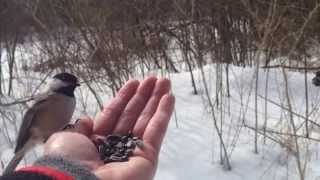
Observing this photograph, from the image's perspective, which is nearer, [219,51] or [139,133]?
[139,133]

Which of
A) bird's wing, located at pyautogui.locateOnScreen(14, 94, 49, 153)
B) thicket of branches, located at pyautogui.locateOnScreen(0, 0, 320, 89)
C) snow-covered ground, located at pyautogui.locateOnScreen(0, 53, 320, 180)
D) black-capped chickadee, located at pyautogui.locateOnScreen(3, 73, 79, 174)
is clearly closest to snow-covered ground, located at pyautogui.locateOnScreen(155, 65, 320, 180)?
snow-covered ground, located at pyautogui.locateOnScreen(0, 53, 320, 180)

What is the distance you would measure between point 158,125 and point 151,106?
0.18 meters

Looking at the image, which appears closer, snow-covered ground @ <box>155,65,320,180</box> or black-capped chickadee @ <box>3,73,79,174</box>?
snow-covered ground @ <box>155,65,320,180</box>

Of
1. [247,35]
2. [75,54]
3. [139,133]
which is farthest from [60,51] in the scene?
[139,133]

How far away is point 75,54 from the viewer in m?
4.41

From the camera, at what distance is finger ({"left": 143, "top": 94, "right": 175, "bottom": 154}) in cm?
199

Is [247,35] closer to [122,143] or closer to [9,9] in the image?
[122,143]

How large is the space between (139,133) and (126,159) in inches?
9.2

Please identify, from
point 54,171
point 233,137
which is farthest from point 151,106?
point 233,137

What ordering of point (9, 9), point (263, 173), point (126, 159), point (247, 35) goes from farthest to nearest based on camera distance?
point (9, 9) < point (247, 35) < point (263, 173) < point (126, 159)

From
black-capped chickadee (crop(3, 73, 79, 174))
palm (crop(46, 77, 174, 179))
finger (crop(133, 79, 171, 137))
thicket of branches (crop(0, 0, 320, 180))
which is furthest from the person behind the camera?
thicket of branches (crop(0, 0, 320, 180))

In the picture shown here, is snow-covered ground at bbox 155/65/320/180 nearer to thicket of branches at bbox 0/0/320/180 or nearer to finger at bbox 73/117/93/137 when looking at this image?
thicket of branches at bbox 0/0/320/180

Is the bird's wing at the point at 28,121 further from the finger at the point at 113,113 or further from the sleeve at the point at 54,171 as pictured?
the sleeve at the point at 54,171

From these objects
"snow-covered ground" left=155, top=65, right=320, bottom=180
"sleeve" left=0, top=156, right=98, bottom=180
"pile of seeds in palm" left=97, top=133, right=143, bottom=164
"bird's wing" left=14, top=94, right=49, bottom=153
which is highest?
"sleeve" left=0, top=156, right=98, bottom=180
